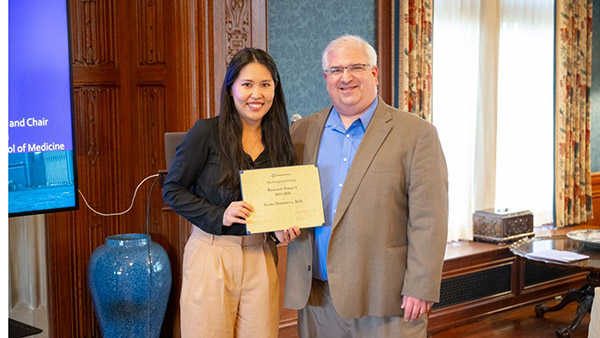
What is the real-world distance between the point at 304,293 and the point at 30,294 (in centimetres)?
197

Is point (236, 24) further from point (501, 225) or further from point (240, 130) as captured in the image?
point (501, 225)

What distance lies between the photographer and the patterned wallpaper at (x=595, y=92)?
6074 millimetres

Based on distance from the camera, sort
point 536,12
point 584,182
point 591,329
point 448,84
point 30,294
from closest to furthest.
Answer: point 591,329 < point 30,294 < point 448,84 < point 536,12 < point 584,182

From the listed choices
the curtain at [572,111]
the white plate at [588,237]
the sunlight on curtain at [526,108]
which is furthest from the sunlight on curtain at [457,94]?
the curtain at [572,111]

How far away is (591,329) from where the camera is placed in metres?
2.55

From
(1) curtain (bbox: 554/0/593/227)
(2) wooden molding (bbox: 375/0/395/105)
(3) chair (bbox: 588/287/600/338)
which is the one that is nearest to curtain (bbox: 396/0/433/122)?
(2) wooden molding (bbox: 375/0/395/105)

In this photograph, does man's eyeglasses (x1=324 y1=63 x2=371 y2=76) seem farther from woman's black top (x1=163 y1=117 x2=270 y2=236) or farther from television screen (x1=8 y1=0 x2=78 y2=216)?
television screen (x1=8 y1=0 x2=78 y2=216)

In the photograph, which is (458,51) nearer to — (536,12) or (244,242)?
(536,12)

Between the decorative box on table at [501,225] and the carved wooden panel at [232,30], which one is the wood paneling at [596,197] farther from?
the carved wooden panel at [232,30]

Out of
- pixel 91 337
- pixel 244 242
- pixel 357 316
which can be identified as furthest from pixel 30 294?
pixel 357 316

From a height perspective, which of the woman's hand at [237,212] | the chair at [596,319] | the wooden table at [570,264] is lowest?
the wooden table at [570,264]

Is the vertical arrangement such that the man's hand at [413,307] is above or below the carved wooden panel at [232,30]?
below

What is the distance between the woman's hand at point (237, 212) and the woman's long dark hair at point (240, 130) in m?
0.09

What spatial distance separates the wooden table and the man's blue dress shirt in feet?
7.78
